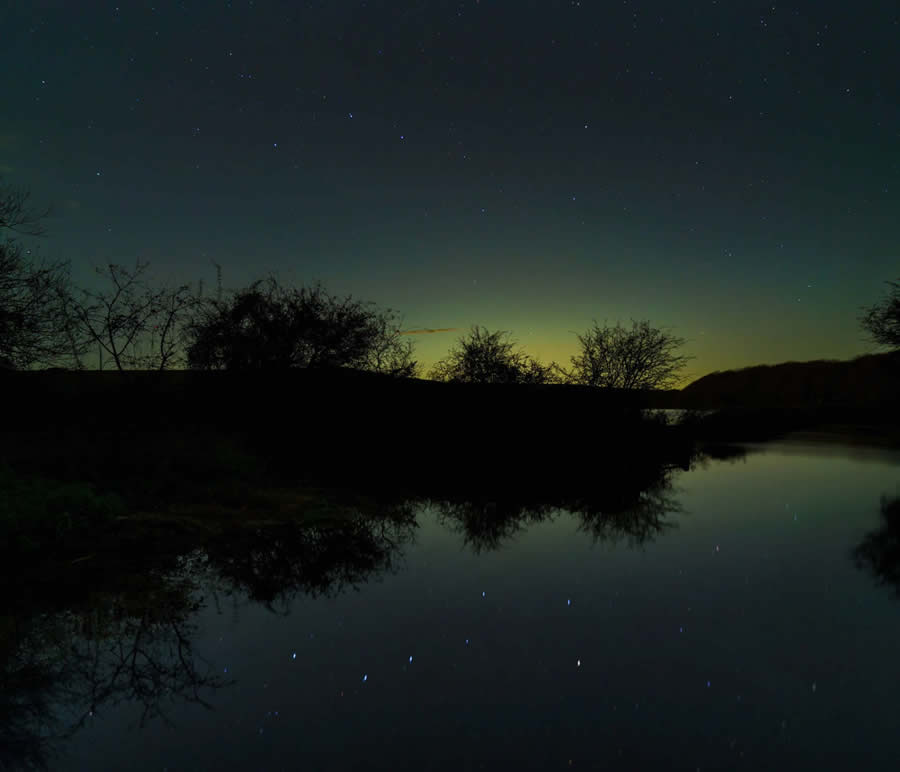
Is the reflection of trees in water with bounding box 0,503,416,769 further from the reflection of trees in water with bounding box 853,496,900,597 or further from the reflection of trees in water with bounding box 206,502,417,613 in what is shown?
the reflection of trees in water with bounding box 853,496,900,597

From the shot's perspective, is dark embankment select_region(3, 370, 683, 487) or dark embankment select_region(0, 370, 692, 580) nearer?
dark embankment select_region(0, 370, 692, 580)

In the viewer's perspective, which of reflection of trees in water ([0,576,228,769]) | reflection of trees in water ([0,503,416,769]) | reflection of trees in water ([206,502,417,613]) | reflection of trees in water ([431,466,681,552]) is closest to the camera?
reflection of trees in water ([0,576,228,769])

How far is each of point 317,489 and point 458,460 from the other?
24.1 feet

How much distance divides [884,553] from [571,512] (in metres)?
5.41

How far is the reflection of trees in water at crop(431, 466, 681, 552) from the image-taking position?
10719 mm

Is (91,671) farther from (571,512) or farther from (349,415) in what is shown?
(349,415)

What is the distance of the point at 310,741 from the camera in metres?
4.12

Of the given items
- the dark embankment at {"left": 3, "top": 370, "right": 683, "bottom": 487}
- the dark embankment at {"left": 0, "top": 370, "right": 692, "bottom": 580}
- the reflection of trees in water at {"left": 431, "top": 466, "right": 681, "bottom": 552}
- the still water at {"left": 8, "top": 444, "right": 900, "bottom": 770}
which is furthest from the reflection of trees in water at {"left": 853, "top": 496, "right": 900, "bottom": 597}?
the dark embankment at {"left": 3, "top": 370, "right": 683, "bottom": 487}

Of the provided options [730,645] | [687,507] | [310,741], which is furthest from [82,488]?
[687,507]

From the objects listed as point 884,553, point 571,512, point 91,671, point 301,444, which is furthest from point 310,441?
point 884,553

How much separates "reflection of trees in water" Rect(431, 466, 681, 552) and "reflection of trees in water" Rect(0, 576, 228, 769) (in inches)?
199

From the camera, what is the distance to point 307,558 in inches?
334

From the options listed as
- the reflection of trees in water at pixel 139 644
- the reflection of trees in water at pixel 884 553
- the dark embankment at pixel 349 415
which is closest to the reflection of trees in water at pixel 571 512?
the reflection of trees in water at pixel 139 644

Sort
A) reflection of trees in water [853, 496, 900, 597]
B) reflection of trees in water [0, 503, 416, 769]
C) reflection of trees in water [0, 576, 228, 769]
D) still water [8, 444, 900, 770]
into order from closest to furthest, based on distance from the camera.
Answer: still water [8, 444, 900, 770] → reflection of trees in water [0, 576, 228, 769] → reflection of trees in water [0, 503, 416, 769] → reflection of trees in water [853, 496, 900, 597]
